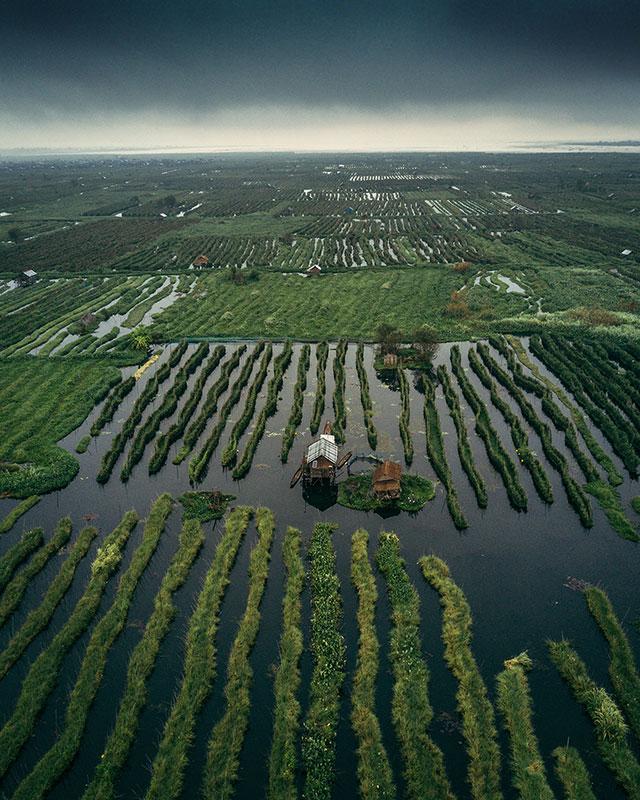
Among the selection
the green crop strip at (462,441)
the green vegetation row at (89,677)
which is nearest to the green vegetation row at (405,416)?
the green crop strip at (462,441)

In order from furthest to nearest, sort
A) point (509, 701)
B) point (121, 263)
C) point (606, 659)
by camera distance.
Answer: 1. point (121, 263)
2. point (606, 659)
3. point (509, 701)

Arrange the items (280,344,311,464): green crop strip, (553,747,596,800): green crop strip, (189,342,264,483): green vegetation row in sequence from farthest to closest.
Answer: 1. (280,344,311,464): green crop strip
2. (189,342,264,483): green vegetation row
3. (553,747,596,800): green crop strip

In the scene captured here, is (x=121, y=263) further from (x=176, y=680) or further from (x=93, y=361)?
(x=176, y=680)

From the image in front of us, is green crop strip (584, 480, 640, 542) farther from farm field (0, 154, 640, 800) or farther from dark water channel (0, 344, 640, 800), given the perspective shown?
dark water channel (0, 344, 640, 800)

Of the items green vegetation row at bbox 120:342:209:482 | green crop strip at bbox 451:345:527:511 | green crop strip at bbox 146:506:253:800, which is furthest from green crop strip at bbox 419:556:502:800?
green vegetation row at bbox 120:342:209:482

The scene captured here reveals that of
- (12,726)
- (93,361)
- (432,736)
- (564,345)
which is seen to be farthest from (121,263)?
(432,736)

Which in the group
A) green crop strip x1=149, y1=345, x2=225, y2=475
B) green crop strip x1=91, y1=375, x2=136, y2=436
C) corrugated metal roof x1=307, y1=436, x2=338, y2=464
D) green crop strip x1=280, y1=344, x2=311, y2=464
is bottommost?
green crop strip x1=91, y1=375, x2=136, y2=436

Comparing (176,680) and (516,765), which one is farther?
(176,680)

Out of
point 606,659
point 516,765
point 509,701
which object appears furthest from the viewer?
point 606,659
